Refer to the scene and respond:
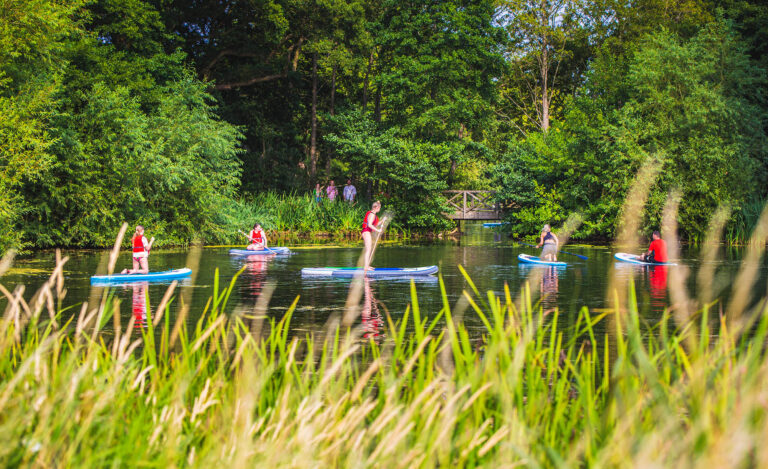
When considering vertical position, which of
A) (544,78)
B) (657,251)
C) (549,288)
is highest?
(544,78)

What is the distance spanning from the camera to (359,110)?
158 ft

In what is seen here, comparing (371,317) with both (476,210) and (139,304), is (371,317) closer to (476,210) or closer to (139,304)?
(139,304)

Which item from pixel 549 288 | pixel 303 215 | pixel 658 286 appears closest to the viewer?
pixel 549 288

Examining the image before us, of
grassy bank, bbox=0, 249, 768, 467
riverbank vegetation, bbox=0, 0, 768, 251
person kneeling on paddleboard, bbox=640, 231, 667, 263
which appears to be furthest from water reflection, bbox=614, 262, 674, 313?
riverbank vegetation, bbox=0, 0, 768, 251

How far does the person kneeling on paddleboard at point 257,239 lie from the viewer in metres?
29.0

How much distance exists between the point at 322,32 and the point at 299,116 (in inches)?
389

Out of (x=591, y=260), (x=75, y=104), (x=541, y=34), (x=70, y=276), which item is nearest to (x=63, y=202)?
(x=75, y=104)

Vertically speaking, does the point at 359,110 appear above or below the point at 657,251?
above

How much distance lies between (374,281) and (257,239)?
11.0 meters

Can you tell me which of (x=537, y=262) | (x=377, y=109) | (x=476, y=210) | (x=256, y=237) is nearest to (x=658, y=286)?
(x=537, y=262)

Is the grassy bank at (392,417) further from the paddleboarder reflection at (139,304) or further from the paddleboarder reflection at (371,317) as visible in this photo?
the paddleboarder reflection at (139,304)

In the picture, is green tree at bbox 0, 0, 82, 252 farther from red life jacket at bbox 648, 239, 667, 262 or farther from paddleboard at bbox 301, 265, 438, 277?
red life jacket at bbox 648, 239, 667, 262

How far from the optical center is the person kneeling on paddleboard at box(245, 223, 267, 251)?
95.0ft

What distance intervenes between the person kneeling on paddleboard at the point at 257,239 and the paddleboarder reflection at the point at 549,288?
10.5m
